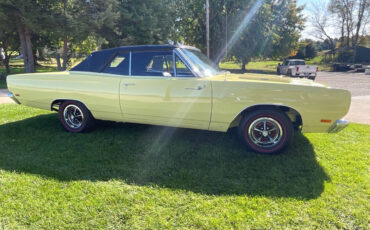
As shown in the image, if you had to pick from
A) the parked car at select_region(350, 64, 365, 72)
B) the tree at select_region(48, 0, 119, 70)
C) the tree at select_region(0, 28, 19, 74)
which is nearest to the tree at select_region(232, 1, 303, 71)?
the parked car at select_region(350, 64, 365, 72)

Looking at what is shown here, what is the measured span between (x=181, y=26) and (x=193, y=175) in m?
21.1

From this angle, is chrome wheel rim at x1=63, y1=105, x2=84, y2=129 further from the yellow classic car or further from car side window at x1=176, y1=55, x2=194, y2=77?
car side window at x1=176, y1=55, x2=194, y2=77

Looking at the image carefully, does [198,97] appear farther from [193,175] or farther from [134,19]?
[134,19]

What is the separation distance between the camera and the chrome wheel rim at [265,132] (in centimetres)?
348

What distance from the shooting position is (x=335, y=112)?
10.6 ft

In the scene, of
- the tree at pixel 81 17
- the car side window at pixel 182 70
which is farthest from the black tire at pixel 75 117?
the tree at pixel 81 17

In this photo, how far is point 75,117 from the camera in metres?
4.45

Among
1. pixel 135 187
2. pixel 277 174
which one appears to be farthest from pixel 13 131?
pixel 277 174

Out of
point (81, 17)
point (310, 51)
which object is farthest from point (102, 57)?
point (310, 51)

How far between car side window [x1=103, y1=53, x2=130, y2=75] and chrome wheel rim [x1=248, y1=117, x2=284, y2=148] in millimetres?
2218

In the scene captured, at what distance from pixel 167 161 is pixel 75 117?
85.7 inches

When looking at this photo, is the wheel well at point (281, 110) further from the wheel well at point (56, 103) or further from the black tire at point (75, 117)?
the wheel well at point (56, 103)

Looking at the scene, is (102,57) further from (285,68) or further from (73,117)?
(285,68)

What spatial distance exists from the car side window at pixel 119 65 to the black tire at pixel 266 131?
2.09m
